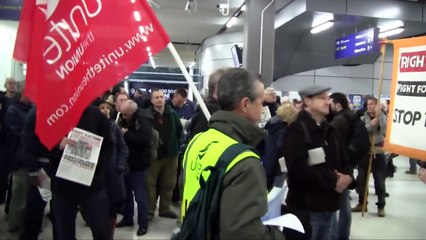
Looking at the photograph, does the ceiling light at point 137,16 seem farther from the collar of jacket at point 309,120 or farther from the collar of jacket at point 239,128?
the collar of jacket at point 309,120

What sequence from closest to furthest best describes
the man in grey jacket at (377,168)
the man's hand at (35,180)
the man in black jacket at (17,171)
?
the man's hand at (35,180) → the man in black jacket at (17,171) → the man in grey jacket at (377,168)

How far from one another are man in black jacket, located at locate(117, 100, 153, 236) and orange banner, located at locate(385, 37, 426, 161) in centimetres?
239

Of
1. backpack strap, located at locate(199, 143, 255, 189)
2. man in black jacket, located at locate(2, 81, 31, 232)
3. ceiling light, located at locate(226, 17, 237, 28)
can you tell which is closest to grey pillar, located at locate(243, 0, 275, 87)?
ceiling light, located at locate(226, 17, 237, 28)

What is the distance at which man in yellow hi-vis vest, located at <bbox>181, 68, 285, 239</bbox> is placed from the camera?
4.20 ft

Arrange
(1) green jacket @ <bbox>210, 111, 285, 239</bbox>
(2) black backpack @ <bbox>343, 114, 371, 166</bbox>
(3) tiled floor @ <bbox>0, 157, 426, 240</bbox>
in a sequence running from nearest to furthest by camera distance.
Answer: (1) green jacket @ <bbox>210, 111, 285, 239</bbox> → (2) black backpack @ <bbox>343, 114, 371, 166</bbox> → (3) tiled floor @ <bbox>0, 157, 426, 240</bbox>

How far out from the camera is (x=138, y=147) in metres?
4.37

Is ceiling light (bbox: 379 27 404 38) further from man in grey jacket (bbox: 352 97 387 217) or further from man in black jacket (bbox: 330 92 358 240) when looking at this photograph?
man in black jacket (bbox: 330 92 358 240)

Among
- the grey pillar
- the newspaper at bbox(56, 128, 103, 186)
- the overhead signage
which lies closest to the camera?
the newspaper at bbox(56, 128, 103, 186)

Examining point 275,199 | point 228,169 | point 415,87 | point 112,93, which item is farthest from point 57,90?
point 112,93

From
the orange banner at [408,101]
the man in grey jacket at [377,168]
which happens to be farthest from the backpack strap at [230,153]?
the man in grey jacket at [377,168]

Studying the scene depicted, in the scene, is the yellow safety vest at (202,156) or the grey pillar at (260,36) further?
the grey pillar at (260,36)

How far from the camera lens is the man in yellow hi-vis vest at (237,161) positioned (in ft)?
4.20

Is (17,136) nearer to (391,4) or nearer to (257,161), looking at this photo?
(257,161)

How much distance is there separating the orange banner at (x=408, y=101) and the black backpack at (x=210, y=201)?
1953mm
